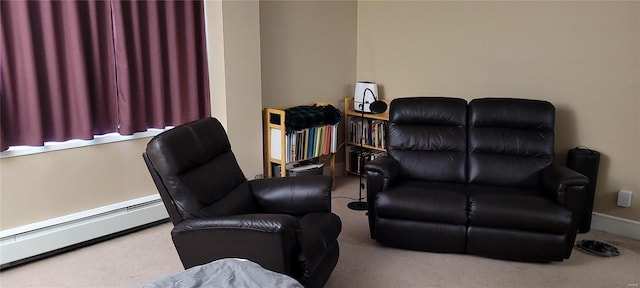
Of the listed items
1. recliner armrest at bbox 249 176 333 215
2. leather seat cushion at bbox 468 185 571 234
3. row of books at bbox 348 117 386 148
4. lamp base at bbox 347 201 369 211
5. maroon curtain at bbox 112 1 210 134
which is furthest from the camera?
row of books at bbox 348 117 386 148

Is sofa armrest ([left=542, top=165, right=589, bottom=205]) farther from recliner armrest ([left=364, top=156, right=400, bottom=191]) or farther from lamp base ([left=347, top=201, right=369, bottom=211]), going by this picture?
lamp base ([left=347, top=201, right=369, bottom=211])

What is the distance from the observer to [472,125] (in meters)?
3.76

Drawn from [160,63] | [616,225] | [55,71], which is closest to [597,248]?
[616,225]

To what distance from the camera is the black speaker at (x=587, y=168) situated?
3.62 meters

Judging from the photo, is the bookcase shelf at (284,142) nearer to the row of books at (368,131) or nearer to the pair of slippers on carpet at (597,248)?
the row of books at (368,131)

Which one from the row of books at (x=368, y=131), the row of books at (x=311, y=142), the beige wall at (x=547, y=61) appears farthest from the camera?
the row of books at (x=368, y=131)

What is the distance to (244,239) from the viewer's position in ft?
7.86

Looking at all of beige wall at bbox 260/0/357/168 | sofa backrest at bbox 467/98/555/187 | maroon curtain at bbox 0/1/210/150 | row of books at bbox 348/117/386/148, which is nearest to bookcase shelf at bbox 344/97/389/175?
row of books at bbox 348/117/386/148

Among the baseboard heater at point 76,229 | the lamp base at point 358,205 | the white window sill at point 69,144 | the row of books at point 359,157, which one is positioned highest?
the white window sill at point 69,144

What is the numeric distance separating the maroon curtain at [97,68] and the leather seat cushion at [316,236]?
162 centimetres

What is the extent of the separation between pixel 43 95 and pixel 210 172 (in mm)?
1264

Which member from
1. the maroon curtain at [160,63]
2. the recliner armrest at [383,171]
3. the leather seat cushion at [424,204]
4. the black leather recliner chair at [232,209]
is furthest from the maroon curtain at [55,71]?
the leather seat cushion at [424,204]

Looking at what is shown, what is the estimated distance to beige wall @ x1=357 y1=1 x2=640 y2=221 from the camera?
361 cm

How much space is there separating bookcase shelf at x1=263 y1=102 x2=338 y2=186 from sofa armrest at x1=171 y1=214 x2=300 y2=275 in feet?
5.95
